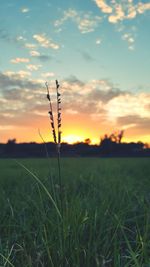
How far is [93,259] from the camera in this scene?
2168 mm

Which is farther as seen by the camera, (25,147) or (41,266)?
(25,147)

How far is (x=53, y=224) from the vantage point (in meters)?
2.29

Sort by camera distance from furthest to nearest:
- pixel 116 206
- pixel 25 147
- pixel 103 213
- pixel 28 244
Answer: pixel 25 147 → pixel 116 206 → pixel 103 213 → pixel 28 244

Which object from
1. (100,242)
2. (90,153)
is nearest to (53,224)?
(100,242)

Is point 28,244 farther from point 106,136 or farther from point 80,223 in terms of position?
point 106,136

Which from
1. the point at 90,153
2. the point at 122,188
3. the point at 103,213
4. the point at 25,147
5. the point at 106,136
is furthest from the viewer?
the point at 106,136

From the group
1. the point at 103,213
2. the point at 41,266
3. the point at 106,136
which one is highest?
the point at 106,136

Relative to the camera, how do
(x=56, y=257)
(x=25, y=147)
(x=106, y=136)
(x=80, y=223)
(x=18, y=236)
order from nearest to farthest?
1. (x=56, y=257)
2. (x=80, y=223)
3. (x=18, y=236)
4. (x=25, y=147)
5. (x=106, y=136)

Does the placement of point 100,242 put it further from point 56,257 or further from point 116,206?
point 116,206

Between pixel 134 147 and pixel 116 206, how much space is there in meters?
45.0

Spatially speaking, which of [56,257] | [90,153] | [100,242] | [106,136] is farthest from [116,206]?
[106,136]

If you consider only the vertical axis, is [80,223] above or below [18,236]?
above

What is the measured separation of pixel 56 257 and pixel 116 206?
134cm

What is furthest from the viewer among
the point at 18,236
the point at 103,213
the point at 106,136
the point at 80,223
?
the point at 106,136
